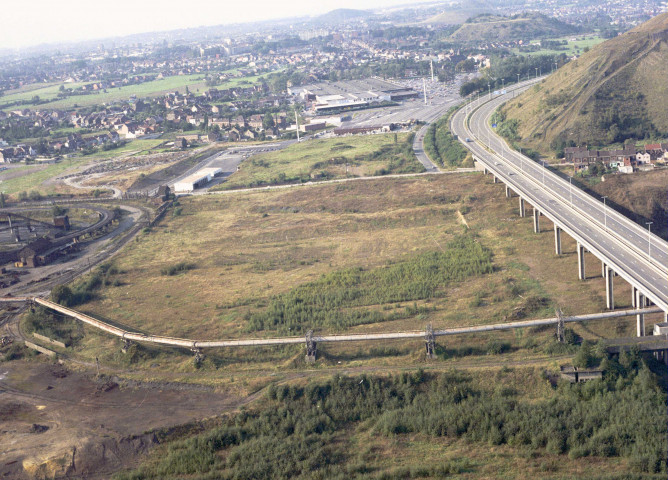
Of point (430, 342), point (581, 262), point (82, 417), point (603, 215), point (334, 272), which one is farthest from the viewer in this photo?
point (334, 272)

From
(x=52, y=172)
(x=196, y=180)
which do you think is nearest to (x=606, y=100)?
(x=196, y=180)

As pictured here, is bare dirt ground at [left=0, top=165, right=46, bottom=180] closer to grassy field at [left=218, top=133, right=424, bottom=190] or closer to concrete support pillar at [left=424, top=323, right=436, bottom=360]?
grassy field at [left=218, top=133, right=424, bottom=190]

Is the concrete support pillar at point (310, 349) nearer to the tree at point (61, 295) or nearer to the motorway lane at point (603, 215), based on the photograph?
the motorway lane at point (603, 215)

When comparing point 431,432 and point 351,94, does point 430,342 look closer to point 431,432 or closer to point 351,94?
point 431,432

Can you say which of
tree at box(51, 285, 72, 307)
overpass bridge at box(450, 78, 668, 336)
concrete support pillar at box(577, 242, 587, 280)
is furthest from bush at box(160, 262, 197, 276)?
concrete support pillar at box(577, 242, 587, 280)

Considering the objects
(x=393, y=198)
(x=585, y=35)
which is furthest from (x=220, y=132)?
(x=585, y=35)

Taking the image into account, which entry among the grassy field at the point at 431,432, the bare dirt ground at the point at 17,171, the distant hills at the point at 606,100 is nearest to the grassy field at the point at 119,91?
the bare dirt ground at the point at 17,171

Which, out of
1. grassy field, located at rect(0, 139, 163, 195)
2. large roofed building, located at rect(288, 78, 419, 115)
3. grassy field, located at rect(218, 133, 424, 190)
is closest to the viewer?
grassy field, located at rect(218, 133, 424, 190)
